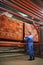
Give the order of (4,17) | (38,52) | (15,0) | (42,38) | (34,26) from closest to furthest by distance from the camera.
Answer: (15,0), (4,17), (34,26), (38,52), (42,38)

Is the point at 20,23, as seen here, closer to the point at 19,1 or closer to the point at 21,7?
the point at 21,7

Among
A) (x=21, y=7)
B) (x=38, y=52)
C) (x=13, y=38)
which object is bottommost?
(x=38, y=52)

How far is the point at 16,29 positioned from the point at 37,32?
80.1 inches

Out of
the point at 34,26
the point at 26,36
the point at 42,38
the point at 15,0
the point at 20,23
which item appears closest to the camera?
the point at 15,0

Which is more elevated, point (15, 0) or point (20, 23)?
point (15, 0)

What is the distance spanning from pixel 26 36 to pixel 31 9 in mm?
1508

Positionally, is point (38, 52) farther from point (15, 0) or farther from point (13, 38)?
point (15, 0)

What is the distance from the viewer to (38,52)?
871 centimetres

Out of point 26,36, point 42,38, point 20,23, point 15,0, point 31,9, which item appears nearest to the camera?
point 15,0

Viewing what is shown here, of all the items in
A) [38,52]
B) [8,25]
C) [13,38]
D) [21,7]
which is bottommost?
[38,52]

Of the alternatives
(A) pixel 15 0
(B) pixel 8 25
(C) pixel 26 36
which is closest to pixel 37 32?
(C) pixel 26 36

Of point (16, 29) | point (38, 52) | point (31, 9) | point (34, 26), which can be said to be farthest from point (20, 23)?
point (38, 52)

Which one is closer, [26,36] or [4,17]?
[4,17]

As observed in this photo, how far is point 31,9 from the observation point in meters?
6.22
